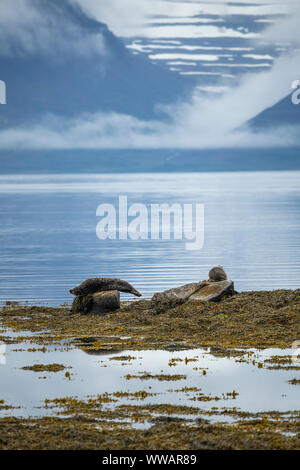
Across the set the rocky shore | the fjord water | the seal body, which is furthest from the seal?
the fjord water

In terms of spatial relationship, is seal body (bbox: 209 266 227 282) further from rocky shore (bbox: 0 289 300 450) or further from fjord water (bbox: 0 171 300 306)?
fjord water (bbox: 0 171 300 306)

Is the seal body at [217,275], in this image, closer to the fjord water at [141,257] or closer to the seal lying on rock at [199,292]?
the seal lying on rock at [199,292]

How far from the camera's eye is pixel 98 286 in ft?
91.0

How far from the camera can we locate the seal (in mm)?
27406

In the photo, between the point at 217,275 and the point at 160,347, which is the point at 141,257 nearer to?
the point at 217,275

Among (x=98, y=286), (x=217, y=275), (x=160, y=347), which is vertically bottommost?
(x=160, y=347)

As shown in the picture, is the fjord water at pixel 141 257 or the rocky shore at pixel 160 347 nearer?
the rocky shore at pixel 160 347

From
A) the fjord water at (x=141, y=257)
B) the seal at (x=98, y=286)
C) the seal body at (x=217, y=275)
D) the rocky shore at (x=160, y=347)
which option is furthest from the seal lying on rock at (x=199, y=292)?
the fjord water at (x=141, y=257)

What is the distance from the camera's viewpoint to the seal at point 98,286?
2741 centimetres

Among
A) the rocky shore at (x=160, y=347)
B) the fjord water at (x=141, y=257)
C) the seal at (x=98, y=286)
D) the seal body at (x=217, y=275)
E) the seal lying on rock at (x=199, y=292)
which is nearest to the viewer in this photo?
the rocky shore at (x=160, y=347)

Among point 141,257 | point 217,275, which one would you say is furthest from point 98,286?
point 141,257
